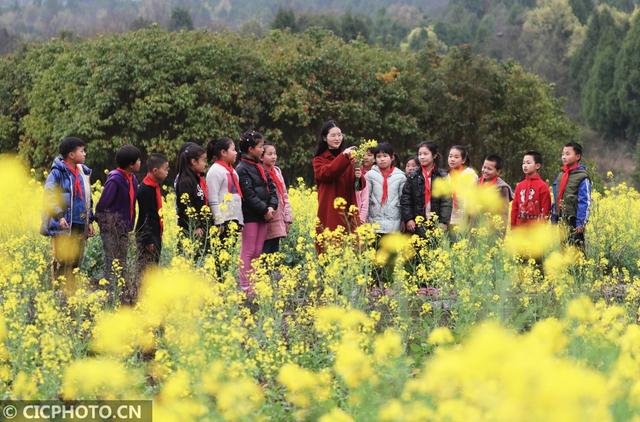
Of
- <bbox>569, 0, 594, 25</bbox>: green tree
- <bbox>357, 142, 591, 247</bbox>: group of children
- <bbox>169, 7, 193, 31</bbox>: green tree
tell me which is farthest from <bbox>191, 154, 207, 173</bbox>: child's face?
<bbox>569, 0, 594, 25</bbox>: green tree

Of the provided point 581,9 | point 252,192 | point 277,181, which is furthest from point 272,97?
point 581,9

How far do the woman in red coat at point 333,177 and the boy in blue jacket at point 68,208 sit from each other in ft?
6.28

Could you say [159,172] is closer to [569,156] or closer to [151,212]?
[151,212]

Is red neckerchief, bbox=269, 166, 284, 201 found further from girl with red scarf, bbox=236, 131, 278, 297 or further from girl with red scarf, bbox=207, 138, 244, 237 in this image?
girl with red scarf, bbox=207, 138, 244, 237

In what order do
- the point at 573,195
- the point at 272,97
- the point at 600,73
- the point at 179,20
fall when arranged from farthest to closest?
the point at 179,20 → the point at 600,73 → the point at 272,97 → the point at 573,195

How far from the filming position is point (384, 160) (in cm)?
862

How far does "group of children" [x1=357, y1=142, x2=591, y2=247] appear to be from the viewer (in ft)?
27.9

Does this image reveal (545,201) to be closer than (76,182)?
No

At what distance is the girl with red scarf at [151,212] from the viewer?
748 centimetres

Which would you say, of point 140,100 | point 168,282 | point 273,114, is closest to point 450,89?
point 273,114

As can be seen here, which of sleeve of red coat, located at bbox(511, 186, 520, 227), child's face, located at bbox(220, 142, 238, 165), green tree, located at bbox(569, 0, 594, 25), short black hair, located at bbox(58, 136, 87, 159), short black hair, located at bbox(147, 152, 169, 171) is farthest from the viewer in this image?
green tree, located at bbox(569, 0, 594, 25)

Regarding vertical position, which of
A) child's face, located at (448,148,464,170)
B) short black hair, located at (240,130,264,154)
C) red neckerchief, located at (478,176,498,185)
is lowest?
red neckerchief, located at (478,176,498,185)

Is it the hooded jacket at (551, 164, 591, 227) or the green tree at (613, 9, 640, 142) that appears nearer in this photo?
the hooded jacket at (551, 164, 591, 227)

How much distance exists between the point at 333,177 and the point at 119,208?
5.88 feet
